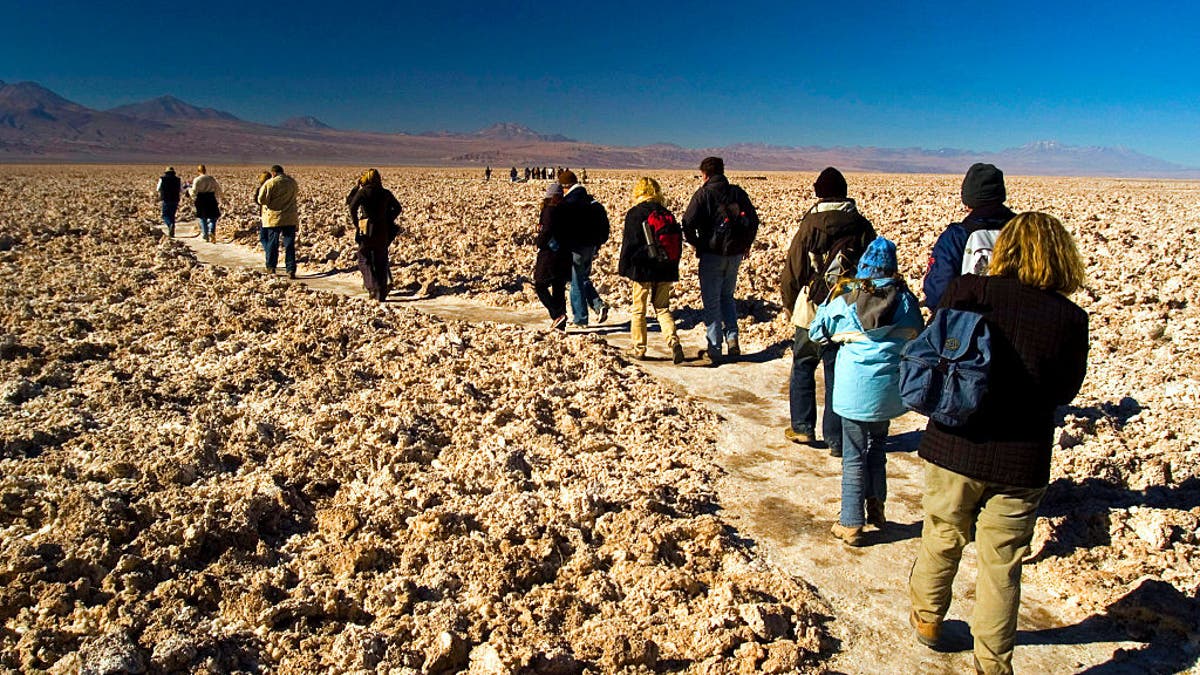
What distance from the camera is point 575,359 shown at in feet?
25.3

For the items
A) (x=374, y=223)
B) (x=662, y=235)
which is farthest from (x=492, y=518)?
(x=374, y=223)

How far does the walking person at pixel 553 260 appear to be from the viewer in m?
8.77

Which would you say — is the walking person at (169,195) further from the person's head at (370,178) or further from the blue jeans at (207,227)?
the person's head at (370,178)

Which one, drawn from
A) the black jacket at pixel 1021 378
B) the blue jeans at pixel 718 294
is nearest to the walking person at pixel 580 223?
the blue jeans at pixel 718 294

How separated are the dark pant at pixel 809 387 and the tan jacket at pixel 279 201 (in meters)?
9.00

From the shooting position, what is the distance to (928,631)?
3498 millimetres

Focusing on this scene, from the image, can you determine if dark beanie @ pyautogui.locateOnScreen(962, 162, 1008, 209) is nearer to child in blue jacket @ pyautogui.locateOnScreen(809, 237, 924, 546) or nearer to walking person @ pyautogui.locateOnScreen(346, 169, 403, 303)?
child in blue jacket @ pyautogui.locateOnScreen(809, 237, 924, 546)

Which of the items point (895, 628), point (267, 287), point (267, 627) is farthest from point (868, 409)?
point (267, 287)

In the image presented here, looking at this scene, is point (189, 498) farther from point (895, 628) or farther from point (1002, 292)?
point (1002, 292)

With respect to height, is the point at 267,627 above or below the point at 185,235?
below

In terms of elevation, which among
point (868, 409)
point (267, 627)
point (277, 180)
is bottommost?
point (267, 627)

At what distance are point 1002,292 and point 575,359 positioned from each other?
499 centimetres

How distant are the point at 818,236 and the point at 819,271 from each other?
0.24 meters

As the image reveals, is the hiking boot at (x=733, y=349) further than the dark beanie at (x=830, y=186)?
Yes
